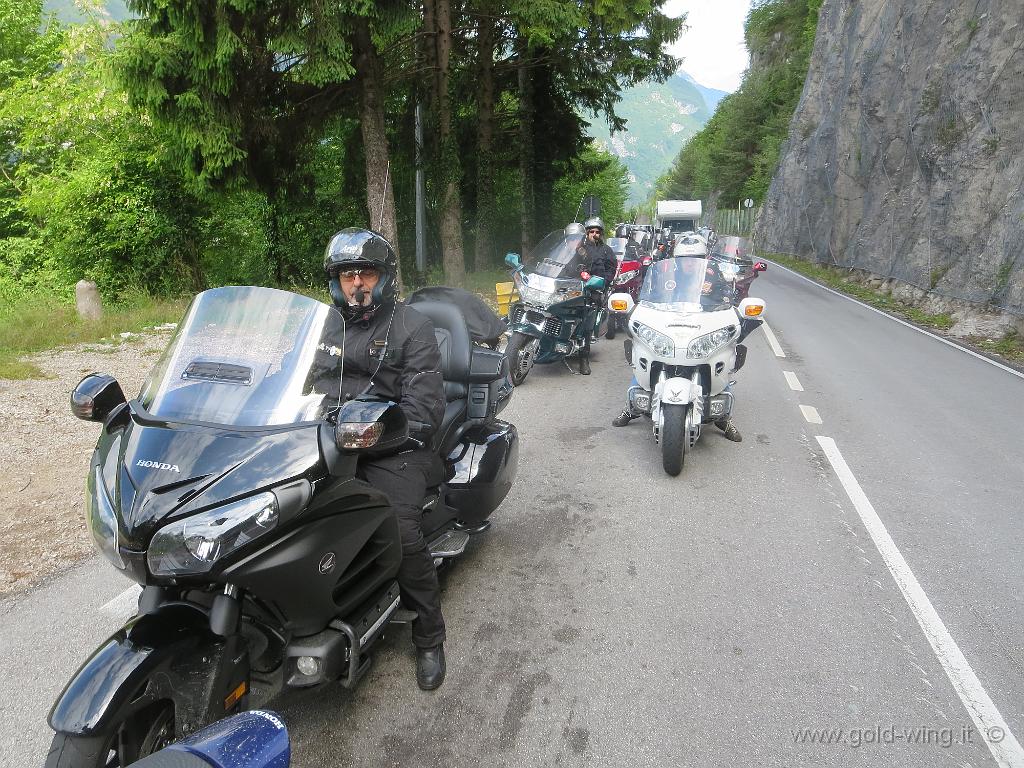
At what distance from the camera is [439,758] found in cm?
268

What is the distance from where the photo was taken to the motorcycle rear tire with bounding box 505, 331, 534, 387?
8379 millimetres

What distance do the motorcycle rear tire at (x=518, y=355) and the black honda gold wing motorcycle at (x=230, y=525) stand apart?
5.62 meters

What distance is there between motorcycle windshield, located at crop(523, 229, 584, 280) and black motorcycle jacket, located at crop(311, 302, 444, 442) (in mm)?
6057

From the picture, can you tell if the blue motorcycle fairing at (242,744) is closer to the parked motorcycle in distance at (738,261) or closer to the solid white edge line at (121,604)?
the solid white edge line at (121,604)

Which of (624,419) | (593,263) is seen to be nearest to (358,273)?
(624,419)

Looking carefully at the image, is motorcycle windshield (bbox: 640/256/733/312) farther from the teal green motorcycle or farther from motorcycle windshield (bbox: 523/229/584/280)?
motorcycle windshield (bbox: 523/229/584/280)

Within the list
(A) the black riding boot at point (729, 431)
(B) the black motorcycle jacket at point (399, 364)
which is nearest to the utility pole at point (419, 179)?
(A) the black riding boot at point (729, 431)

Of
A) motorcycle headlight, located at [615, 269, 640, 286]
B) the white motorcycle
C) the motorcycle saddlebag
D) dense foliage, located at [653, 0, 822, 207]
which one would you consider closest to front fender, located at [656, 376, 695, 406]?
the white motorcycle

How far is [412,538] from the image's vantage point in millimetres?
2975

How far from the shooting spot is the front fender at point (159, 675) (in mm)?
1917

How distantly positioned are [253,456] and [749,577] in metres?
3.14

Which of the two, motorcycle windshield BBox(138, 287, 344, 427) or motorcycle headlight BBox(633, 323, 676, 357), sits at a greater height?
motorcycle windshield BBox(138, 287, 344, 427)

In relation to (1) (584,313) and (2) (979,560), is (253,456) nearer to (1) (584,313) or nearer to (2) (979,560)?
(2) (979,560)

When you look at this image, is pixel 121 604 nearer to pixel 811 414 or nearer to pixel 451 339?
pixel 451 339
